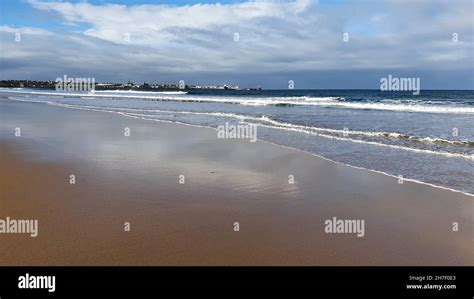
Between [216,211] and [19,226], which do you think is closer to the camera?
[19,226]

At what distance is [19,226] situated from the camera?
4.87 meters

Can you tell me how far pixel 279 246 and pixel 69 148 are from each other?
314 inches

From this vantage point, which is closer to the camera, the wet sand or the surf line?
the wet sand

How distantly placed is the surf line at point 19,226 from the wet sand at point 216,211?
0.10 meters

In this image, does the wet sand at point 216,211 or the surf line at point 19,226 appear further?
the surf line at point 19,226

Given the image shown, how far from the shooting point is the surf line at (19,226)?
4.70 meters

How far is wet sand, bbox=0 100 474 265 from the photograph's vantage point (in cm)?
429

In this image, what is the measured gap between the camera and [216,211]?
5.72m

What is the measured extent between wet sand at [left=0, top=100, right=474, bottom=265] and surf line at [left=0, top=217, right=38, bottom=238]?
0.34 feet

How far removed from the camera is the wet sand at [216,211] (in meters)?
4.29

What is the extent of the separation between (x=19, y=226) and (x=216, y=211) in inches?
101

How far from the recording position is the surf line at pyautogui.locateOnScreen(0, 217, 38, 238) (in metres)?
4.70
